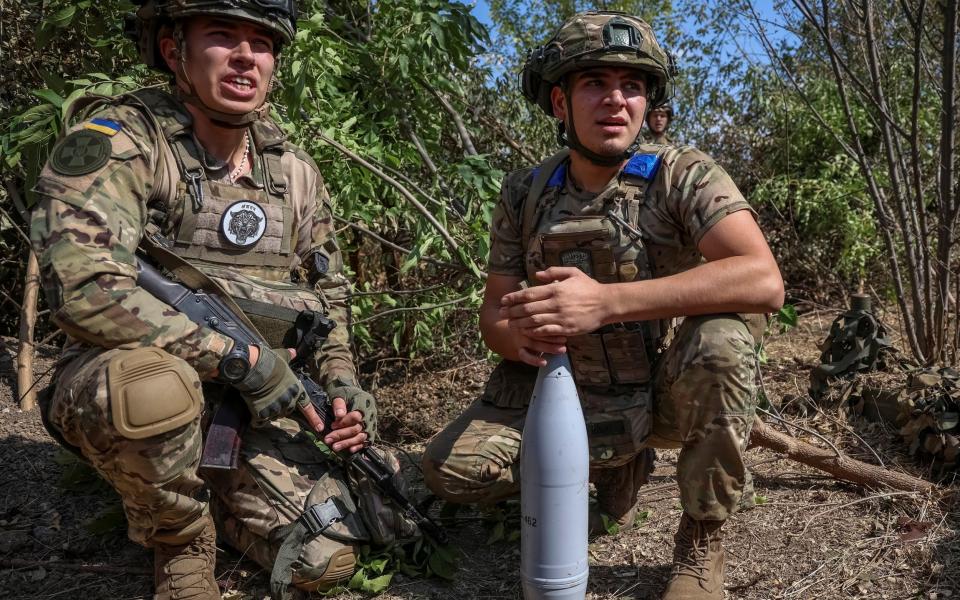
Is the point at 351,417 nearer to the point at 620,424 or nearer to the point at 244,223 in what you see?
the point at 244,223

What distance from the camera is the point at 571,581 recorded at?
8.61 feet

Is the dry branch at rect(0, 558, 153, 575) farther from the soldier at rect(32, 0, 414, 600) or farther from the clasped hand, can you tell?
the clasped hand

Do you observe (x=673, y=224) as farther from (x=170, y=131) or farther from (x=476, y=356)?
(x=476, y=356)

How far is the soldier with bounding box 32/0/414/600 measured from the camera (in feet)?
9.03

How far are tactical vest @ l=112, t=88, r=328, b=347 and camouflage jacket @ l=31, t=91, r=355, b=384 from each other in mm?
20

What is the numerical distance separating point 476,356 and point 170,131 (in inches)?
135

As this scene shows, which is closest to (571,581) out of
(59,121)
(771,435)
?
(771,435)

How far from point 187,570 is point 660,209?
2.11 metres

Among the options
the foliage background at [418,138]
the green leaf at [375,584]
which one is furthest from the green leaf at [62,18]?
the green leaf at [375,584]

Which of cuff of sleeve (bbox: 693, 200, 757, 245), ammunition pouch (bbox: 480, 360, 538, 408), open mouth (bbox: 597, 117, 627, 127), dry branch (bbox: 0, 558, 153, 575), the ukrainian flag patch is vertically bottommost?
dry branch (bbox: 0, 558, 153, 575)

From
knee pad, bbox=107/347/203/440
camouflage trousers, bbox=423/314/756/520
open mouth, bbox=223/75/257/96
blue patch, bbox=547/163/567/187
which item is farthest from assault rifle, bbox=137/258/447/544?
blue patch, bbox=547/163/567/187

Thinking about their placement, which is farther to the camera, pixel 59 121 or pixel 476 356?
pixel 476 356

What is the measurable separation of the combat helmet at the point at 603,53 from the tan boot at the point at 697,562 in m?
1.34

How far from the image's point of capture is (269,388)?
117 inches
